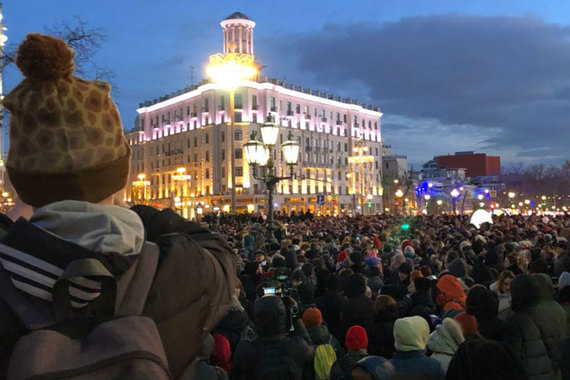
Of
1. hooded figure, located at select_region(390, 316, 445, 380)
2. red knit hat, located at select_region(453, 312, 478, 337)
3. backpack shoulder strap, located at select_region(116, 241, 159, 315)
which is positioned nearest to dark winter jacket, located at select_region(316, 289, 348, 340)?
red knit hat, located at select_region(453, 312, 478, 337)

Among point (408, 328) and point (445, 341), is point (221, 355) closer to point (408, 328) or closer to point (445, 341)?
point (408, 328)

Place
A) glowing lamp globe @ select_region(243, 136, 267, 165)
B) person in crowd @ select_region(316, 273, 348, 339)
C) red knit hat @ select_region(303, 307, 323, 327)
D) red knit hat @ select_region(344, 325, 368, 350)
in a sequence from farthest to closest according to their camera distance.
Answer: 1. glowing lamp globe @ select_region(243, 136, 267, 165)
2. person in crowd @ select_region(316, 273, 348, 339)
3. red knit hat @ select_region(303, 307, 323, 327)
4. red knit hat @ select_region(344, 325, 368, 350)

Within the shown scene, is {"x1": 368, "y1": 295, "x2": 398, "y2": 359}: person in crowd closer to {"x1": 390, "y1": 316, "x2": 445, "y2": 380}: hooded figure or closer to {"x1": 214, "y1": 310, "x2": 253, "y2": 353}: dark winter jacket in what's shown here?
{"x1": 214, "y1": 310, "x2": 253, "y2": 353}: dark winter jacket

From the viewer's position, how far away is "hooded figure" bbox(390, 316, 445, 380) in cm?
402

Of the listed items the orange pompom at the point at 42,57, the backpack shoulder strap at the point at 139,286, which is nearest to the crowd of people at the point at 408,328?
the backpack shoulder strap at the point at 139,286

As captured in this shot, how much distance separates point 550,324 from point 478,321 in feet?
1.99

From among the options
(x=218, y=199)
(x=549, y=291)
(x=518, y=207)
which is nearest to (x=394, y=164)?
(x=518, y=207)

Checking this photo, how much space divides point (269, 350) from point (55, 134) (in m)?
3.27

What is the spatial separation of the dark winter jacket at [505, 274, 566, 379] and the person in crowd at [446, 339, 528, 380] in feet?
6.91

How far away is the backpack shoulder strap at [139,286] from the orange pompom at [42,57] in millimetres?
648

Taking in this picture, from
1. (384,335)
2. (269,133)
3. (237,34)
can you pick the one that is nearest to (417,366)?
→ (384,335)

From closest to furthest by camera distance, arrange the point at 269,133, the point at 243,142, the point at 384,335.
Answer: the point at 384,335 < the point at 269,133 < the point at 243,142

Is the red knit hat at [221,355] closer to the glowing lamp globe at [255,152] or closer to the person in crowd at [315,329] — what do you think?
the person in crowd at [315,329]

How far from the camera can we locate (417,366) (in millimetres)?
4047
